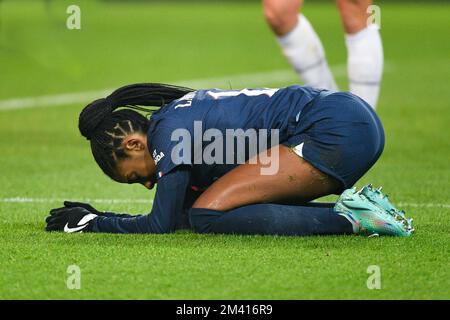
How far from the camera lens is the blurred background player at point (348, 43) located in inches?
311

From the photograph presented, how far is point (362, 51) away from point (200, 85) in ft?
18.1

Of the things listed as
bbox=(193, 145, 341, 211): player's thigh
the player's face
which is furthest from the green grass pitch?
the player's face

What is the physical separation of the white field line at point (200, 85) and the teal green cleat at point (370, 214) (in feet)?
18.0

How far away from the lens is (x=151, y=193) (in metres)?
7.31

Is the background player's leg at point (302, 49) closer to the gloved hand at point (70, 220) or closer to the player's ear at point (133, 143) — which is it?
the player's ear at point (133, 143)

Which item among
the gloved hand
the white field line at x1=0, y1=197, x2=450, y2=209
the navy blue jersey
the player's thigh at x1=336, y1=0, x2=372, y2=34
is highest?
the player's thigh at x1=336, y1=0, x2=372, y2=34

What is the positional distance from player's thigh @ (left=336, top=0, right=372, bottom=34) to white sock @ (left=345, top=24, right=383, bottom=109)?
0.17 feet

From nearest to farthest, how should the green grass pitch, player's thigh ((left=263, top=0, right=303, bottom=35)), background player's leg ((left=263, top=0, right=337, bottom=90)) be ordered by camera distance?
the green grass pitch < player's thigh ((left=263, top=0, right=303, bottom=35)) < background player's leg ((left=263, top=0, right=337, bottom=90))

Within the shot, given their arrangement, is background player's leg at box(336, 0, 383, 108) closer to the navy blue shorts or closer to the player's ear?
the navy blue shorts

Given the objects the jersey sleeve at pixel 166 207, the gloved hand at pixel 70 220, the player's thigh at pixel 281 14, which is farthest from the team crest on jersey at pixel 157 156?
the player's thigh at pixel 281 14

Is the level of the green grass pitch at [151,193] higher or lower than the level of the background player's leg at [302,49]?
lower

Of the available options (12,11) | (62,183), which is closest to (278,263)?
(62,183)

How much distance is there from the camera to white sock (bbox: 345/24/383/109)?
790cm

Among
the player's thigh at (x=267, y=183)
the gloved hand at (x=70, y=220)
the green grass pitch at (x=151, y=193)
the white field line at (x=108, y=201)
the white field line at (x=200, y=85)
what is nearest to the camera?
the green grass pitch at (x=151, y=193)
